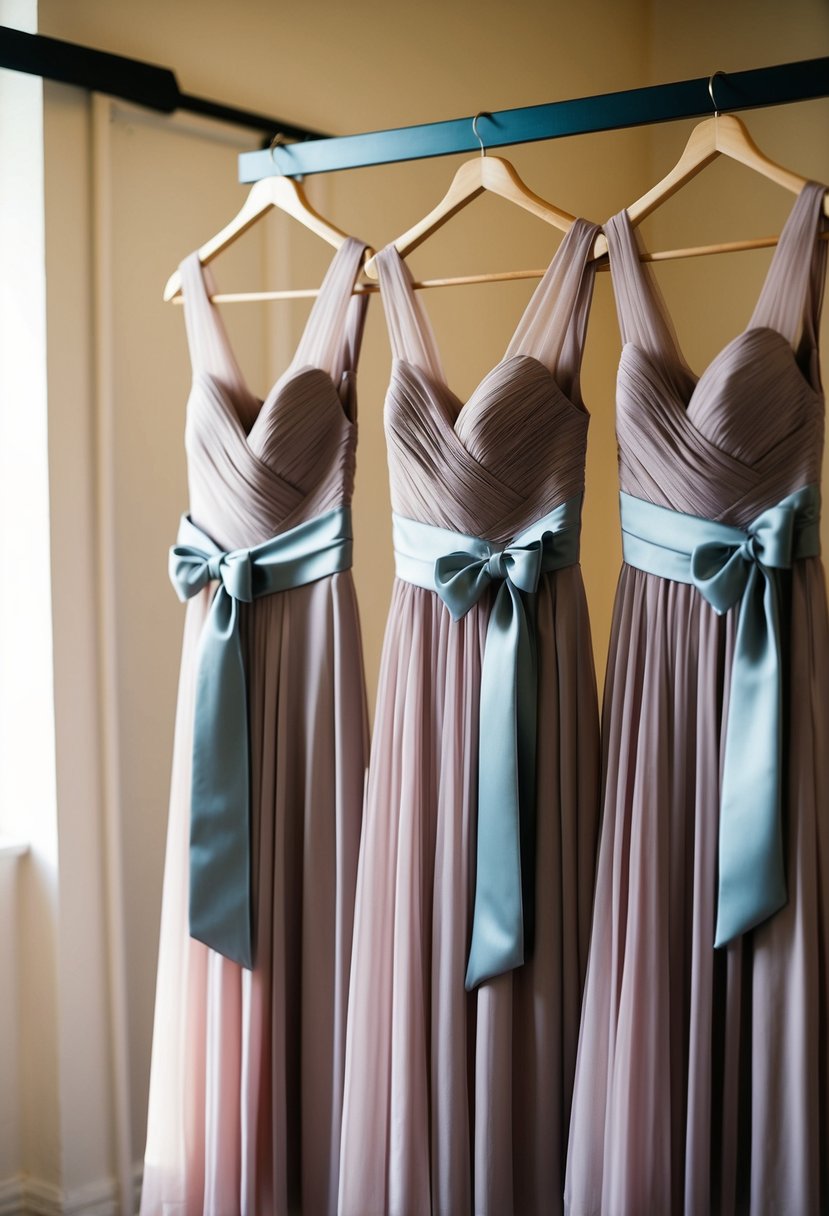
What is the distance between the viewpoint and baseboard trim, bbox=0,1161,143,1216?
230cm

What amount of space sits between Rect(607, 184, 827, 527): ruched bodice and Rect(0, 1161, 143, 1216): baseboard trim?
1.77 meters

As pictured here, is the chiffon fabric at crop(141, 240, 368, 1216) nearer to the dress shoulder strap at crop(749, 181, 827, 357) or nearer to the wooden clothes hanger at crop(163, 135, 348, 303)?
the wooden clothes hanger at crop(163, 135, 348, 303)

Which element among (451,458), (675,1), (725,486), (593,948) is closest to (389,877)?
(593,948)

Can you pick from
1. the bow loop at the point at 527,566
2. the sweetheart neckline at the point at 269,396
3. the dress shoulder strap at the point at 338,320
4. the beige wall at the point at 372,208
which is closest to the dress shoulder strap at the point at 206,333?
the sweetheart neckline at the point at 269,396

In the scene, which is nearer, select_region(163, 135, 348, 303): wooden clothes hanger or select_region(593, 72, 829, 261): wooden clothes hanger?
select_region(593, 72, 829, 261): wooden clothes hanger

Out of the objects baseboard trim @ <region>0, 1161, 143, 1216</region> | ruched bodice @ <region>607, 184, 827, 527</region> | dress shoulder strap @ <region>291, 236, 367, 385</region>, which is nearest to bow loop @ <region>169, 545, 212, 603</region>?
dress shoulder strap @ <region>291, 236, 367, 385</region>

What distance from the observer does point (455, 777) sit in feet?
5.56

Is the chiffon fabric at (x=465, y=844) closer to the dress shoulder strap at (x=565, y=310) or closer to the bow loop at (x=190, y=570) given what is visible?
the dress shoulder strap at (x=565, y=310)

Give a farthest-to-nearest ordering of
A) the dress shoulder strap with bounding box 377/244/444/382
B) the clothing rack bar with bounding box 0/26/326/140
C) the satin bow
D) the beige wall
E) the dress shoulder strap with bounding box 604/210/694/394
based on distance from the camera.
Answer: the beige wall, the clothing rack bar with bounding box 0/26/326/140, the dress shoulder strap with bounding box 377/244/444/382, the dress shoulder strap with bounding box 604/210/694/394, the satin bow

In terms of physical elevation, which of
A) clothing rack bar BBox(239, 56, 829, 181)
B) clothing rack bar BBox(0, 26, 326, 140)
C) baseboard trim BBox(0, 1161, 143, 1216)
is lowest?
baseboard trim BBox(0, 1161, 143, 1216)

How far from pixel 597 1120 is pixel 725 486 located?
86cm

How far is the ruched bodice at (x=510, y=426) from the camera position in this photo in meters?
1.64

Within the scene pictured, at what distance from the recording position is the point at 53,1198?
7.54ft

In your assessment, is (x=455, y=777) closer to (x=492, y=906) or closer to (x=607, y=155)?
(x=492, y=906)
